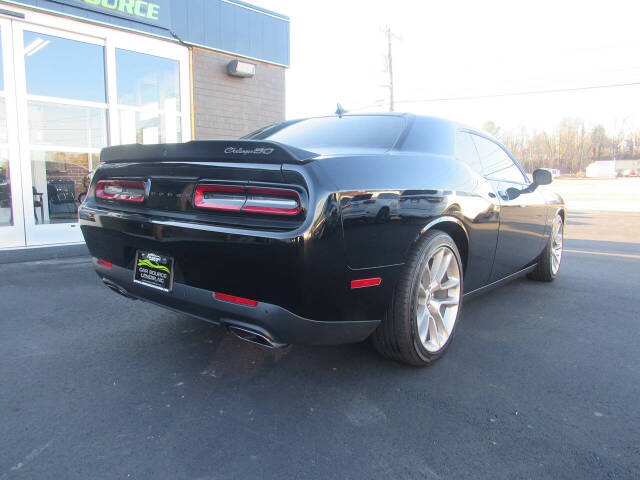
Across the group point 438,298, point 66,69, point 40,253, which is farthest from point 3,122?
point 438,298

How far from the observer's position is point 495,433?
1940 millimetres

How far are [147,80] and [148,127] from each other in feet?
2.54

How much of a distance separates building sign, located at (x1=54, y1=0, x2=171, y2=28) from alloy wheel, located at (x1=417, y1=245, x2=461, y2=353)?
21.0ft

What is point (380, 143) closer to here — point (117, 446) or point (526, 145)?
point (117, 446)

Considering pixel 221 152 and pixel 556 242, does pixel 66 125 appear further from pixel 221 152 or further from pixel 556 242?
pixel 556 242

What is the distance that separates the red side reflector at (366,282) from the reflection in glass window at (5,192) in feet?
18.8

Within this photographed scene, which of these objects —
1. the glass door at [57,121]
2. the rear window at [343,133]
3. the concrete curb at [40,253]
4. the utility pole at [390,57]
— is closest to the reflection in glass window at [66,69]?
the glass door at [57,121]

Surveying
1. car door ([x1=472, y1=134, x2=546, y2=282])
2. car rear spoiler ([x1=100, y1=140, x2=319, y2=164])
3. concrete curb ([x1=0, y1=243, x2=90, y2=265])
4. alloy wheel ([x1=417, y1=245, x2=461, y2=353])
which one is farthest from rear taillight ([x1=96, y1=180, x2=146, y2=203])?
concrete curb ([x1=0, y1=243, x2=90, y2=265])

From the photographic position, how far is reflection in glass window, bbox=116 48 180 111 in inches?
283

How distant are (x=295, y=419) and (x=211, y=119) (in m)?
7.23

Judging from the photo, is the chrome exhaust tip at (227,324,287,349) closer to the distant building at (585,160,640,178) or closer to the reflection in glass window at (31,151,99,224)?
the reflection in glass window at (31,151,99,224)

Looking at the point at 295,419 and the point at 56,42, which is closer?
the point at 295,419

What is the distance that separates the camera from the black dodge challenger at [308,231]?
1869 mm

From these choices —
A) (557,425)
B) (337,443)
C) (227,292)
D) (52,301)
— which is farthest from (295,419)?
(52,301)
